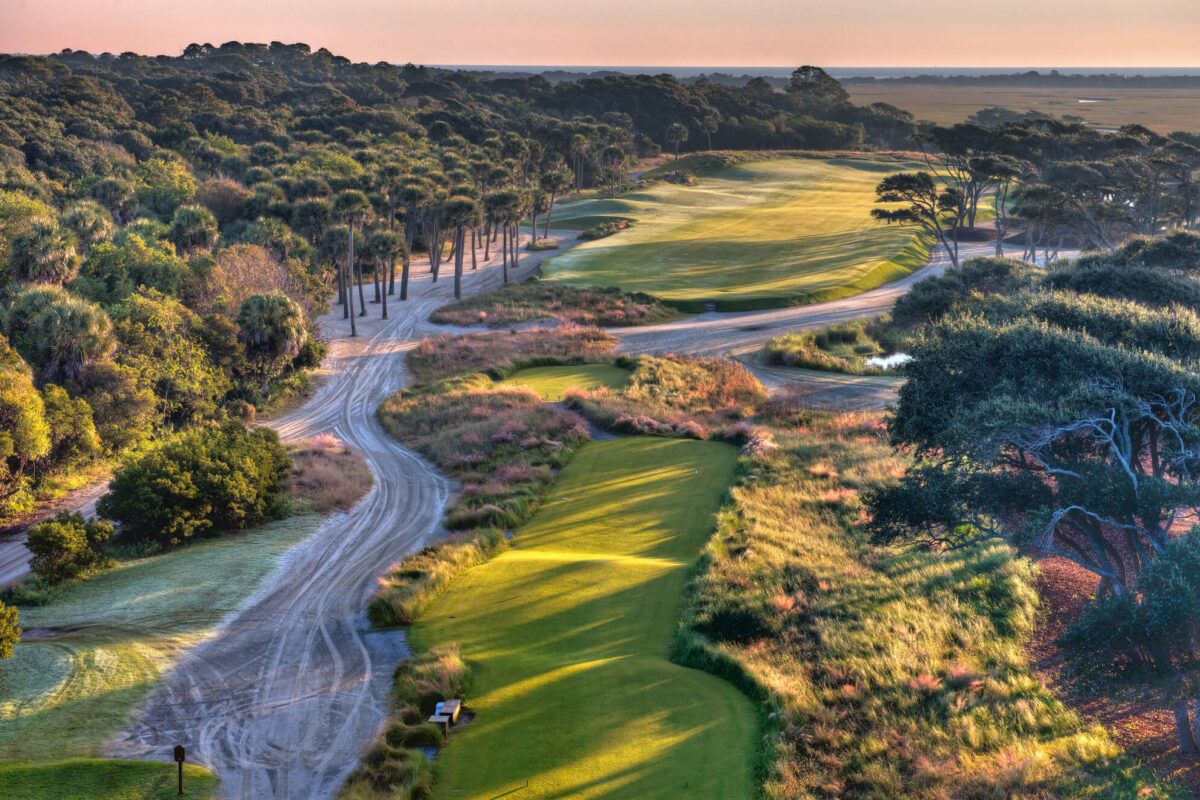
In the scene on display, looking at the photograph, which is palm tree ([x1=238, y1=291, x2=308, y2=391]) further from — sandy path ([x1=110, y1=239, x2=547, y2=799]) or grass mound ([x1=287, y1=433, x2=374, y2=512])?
sandy path ([x1=110, y1=239, x2=547, y2=799])

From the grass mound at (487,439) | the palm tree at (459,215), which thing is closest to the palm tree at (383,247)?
the palm tree at (459,215)

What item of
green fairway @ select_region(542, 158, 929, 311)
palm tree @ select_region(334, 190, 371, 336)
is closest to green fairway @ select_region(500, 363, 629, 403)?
palm tree @ select_region(334, 190, 371, 336)

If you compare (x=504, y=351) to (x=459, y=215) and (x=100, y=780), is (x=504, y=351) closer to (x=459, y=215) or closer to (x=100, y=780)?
(x=459, y=215)

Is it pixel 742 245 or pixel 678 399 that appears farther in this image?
pixel 742 245

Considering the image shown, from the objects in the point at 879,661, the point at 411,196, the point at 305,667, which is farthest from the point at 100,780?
the point at 411,196

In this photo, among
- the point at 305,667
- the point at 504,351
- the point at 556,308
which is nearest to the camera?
the point at 305,667

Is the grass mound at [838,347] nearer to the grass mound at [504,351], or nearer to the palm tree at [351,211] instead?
the grass mound at [504,351]

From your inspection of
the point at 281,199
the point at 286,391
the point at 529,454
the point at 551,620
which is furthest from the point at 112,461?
the point at 281,199
